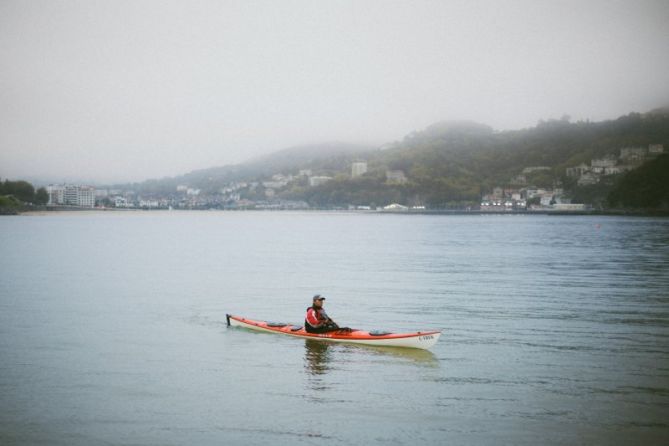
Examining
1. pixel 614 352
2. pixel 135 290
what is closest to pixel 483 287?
pixel 614 352

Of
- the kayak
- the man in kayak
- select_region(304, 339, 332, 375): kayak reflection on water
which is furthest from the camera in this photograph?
the man in kayak

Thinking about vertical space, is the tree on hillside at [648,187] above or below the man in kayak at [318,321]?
above

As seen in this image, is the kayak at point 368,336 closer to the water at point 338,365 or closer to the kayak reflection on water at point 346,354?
the kayak reflection on water at point 346,354

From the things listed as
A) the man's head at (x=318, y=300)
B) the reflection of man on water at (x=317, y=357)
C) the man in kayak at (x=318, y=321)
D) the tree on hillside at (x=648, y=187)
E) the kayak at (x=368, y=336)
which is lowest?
the reflection of man on water at (x=317, y=357)

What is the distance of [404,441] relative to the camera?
459 inches

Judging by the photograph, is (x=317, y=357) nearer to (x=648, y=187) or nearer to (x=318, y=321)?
(x=318, y=321)

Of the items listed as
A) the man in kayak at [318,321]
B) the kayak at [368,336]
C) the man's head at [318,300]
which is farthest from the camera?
the man in kayak at [318,321]

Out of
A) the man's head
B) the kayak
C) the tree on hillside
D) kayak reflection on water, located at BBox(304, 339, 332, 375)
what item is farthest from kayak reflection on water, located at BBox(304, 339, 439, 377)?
the tree on hillside

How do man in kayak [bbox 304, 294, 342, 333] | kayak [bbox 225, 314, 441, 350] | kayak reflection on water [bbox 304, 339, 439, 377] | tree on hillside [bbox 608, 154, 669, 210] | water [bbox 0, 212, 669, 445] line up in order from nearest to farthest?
water [bbox 0, 212, 669, 445]
kayak reflection on water [bbox 304, 339, 439, 377]
kayak [bbox 225, 314, 441, 350]
man in kayak [bbox 304, 294, 342, 333]
tree on hillside [bbox 608, 154, 669, 210]

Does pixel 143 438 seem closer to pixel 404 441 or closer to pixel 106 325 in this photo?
pixel 404 441

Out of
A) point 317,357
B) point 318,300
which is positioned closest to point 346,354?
point 317,357

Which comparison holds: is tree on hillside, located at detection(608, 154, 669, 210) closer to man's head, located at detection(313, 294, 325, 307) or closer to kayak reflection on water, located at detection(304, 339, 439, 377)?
kayak reflection on water, located at detection(304, 339, 439, 377)

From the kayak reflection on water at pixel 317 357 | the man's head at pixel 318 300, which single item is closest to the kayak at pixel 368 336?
the kayak reflection on water at pixel 317 357

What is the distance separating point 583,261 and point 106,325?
1532 inches
